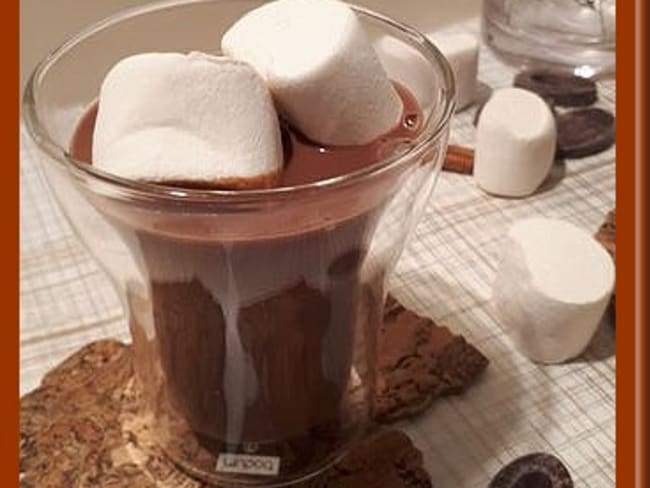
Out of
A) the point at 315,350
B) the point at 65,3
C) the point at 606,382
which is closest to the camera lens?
the point at 315,350

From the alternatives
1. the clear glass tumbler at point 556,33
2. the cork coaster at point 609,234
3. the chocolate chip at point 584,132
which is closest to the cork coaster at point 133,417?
the cork coaster at point 609,234

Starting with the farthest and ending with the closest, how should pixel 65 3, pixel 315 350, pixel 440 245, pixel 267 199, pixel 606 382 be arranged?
pixel 65 3 < pixel 440 245 < pixel 606 382 < pixel 315 350 < pixel 267 199

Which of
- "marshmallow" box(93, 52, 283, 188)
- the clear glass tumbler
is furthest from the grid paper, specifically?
"marshmallow" box(93, 52, 283, 188)

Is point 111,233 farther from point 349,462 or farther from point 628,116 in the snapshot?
point 628,116

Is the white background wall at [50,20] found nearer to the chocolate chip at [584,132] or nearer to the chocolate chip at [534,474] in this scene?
the chocolate chip at [584,132]

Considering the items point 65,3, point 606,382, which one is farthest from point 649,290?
point 65,3

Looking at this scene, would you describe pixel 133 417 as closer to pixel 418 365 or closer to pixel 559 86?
pixel 418 365
